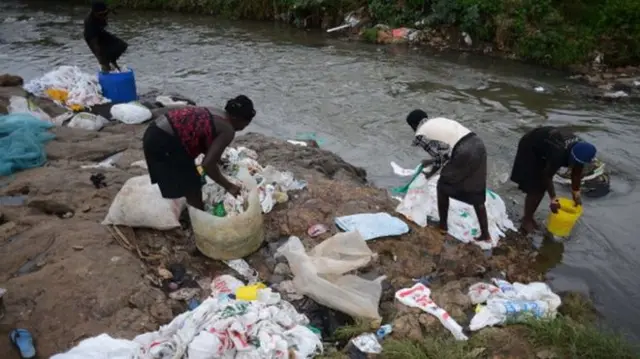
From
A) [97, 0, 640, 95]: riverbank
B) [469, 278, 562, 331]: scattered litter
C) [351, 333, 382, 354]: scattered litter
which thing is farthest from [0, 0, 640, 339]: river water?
[351, 333, 382, 354]: scattered litter

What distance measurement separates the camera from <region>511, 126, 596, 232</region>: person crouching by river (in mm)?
4000

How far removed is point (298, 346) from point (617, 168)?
525 cm

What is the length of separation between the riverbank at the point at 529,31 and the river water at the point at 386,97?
53 centimetres

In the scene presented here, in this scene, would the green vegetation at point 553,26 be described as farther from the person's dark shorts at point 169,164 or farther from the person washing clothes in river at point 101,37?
the person's dark shorts at point 169,164

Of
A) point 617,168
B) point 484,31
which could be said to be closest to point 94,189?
point 617,168

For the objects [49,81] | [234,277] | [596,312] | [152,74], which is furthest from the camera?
[152,74]

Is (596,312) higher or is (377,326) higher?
(377,326)

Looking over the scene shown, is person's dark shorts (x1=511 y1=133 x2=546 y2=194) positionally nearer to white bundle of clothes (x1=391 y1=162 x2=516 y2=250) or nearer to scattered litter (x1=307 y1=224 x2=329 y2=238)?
white bundle of clothes (x1=391 y1=162 x2=516 y2=250)

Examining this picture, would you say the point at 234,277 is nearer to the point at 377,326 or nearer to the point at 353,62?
the point at 377,326

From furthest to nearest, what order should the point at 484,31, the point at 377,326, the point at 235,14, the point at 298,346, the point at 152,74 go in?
the point at 235,14 < the point at 484,31 < the point at 152,74 < the point at 377,326 < the point at 298,346

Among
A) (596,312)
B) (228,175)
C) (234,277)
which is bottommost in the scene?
(596,312)

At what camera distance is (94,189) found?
4512 mm

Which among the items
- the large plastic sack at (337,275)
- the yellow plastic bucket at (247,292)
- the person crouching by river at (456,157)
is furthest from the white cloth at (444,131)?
the yellow plastic bucket at (247,292)

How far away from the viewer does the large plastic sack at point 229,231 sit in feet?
11.3
